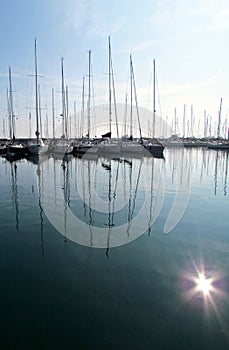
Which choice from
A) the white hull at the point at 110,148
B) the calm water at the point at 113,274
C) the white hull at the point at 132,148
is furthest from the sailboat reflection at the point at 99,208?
the white hull at the point at 132,148

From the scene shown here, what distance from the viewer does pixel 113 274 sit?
697 centimetres

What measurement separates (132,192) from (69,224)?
22.6 ft

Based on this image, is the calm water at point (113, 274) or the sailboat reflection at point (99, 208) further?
the sailboat reflection at point (99, 208)

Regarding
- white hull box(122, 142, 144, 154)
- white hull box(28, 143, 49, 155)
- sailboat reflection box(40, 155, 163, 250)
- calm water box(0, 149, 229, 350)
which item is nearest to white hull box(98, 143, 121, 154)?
white hull box(122, 142, 144, 154)

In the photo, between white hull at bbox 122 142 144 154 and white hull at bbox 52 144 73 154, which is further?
white hull at bbox 52 144 73 154

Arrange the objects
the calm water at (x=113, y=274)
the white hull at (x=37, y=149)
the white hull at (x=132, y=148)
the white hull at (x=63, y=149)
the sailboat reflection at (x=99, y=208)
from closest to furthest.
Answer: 1. the calm water at (x=113, y=274)
2. the sailboat reflection at (x=99, y=208)
3. the white hull at (x=37, y=149)
4. the white hull at (x=132, y=148)
5. the white hull at (x=63, y=149)

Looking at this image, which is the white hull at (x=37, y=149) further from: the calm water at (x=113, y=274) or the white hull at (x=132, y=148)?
the calm water at (x=113, y=274)

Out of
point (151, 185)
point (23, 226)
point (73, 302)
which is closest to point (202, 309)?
point (73, 302)

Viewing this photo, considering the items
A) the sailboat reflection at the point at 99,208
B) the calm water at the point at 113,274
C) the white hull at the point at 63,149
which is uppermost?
the white hull at the point at 63,149

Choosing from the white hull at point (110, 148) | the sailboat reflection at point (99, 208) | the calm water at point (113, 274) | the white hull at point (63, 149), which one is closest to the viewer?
the calm water at point (113, 274)

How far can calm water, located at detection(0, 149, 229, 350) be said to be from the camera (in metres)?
4.89

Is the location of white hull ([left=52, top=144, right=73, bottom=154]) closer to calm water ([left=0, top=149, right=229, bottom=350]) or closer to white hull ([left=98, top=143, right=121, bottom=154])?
white hull ([left=98, top=143, right=121, bottom=154])

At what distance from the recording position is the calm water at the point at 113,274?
4.89 m

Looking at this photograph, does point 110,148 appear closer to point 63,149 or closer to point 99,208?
point 63,149
